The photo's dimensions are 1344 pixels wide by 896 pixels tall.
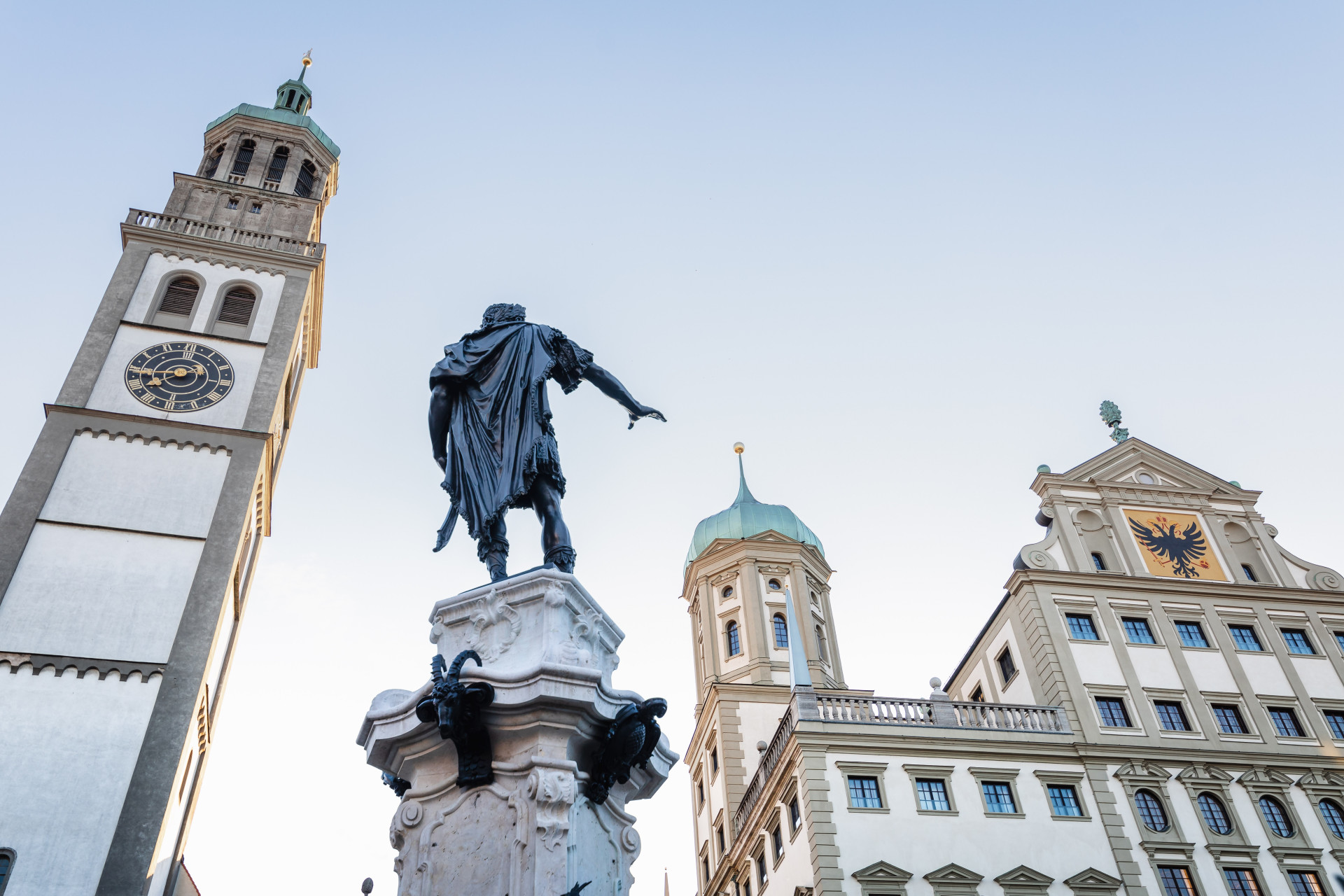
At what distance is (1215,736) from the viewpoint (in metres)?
27.5

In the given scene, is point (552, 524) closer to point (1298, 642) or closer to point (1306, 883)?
point (1306, 883)

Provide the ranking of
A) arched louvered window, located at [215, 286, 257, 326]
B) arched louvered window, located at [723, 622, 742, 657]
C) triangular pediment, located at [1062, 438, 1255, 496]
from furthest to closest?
arched louvered window, located at [723, 622, 742, 657]
triangular pediment, located at [1062, 438, 1255, 496]
arched louvered window, located at [215, 286, 257, 326]

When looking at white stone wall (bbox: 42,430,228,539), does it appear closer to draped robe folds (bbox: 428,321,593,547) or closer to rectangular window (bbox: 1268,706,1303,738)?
draped robe folds (bbox: 428,321,593,547)

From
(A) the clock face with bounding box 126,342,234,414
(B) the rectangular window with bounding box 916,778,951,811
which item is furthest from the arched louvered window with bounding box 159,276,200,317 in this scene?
(B) the rectangular window with bounding box 916,778,951,811

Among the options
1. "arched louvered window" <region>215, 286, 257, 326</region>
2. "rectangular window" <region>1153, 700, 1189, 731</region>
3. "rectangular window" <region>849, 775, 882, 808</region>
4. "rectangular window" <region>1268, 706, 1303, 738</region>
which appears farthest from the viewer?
"arched louvered window" <region>215, 286, 257, 326</region>

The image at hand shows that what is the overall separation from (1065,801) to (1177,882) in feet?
9.53

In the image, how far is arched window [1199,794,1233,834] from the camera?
25.8 m

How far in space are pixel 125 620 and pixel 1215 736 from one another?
26836 mm

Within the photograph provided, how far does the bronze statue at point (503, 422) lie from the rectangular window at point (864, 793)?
1995 centimetres

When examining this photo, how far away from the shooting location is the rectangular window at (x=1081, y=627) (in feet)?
96.5

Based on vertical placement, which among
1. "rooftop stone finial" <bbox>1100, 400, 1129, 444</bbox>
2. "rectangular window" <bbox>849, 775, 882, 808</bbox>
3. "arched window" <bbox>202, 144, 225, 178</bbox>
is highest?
"arched window" <bbox>202, 144, 225, 178</bbox>

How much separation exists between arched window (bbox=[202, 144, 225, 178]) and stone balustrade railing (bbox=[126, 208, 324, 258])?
4516mm

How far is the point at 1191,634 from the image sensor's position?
30.0 metres

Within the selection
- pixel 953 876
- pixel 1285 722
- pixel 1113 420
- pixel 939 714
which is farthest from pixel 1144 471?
pixel 953 876
